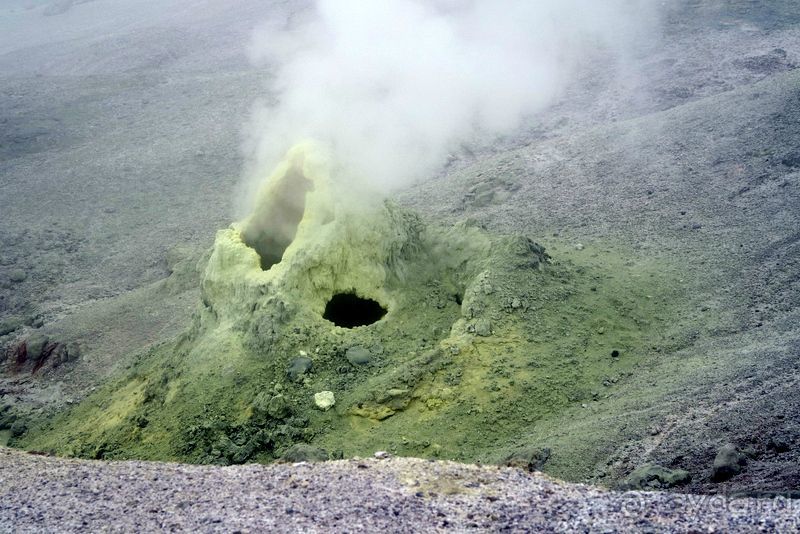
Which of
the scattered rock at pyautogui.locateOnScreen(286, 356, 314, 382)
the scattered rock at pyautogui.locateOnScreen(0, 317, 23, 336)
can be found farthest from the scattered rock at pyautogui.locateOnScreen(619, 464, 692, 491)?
the scattered rock at pyautogui.locateOnScreen(0, 317, 23, 336)

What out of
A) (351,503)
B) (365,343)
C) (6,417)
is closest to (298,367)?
(365,343)

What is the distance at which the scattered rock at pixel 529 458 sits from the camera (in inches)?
370

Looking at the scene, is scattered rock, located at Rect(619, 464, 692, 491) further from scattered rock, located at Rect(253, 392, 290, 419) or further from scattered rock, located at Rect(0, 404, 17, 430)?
scattered rock, located at Rect(0, 404, 17, 430)

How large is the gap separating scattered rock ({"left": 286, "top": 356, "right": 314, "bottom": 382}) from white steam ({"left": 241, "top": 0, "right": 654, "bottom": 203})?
24.2 feet

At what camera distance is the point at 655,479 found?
28.4ft

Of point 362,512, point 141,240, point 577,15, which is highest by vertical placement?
point 362,512

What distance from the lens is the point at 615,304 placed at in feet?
45.1

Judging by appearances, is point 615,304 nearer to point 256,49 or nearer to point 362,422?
point 362,422

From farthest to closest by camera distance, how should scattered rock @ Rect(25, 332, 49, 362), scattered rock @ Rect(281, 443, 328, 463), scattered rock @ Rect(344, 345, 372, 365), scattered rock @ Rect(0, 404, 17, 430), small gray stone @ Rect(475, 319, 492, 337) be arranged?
scattered rock @ Rect(25, 332, 49, 362) → scattered rock @ Rect(0, 404, 17, 430) → small gray stone @ Rect(475, 319, 492, 337) → scattered rock @ Rect(344, 345, 372, 365) → scattered rock @ Rect(281, 443, 328, 463)

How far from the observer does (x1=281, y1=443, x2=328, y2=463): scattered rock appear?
10.2 m

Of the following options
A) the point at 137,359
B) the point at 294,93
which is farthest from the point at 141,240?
the point at 137,359

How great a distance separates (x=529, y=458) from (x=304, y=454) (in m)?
2.88

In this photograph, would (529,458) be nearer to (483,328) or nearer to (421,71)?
(483,328)

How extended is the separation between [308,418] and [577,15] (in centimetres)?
2921
